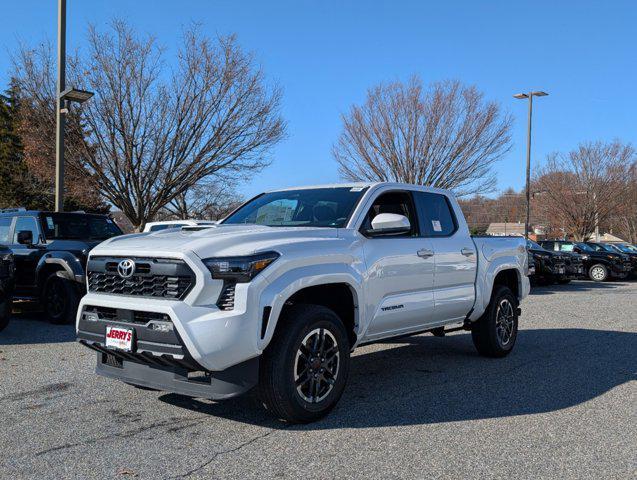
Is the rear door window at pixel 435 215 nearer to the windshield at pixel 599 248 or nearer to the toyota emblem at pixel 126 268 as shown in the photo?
the toyota emblem at pixel 126 268

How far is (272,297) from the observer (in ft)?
13.9

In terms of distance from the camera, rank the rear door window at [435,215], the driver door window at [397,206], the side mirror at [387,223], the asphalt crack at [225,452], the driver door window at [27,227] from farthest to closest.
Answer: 1. the driver door window at [27,227]
2. the rear door window at [435,215]
3. the driver door window at [397,206]
4. the side mirror at [387,223]
5. the asphalt crack at [225,452]

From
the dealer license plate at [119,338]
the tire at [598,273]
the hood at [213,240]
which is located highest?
the hood at [213,240]

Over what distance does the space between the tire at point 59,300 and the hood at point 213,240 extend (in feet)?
16.1

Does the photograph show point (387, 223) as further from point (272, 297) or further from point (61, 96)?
point (61, 96)

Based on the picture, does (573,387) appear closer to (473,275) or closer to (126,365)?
(473,275)

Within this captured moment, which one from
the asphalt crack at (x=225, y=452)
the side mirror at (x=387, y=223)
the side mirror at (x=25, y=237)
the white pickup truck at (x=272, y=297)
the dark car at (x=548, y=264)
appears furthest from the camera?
the dark car at (x=548, y=264)

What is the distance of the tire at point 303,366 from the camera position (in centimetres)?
434

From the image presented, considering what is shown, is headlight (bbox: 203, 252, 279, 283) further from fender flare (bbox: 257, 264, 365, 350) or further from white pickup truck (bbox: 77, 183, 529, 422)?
fender flare (bbox: 257, 264, 365, 350)

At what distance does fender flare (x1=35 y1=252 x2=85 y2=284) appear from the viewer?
30.6 ft

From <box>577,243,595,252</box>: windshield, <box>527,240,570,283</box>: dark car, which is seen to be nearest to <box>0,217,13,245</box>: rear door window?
<box>527,240,570,283</box>: dark car

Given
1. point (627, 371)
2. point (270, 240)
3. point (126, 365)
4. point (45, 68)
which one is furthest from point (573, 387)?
point (45, 68)

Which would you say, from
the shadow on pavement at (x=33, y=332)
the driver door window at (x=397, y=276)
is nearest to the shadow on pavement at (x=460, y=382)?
the driver door window at (x=397, y=276)

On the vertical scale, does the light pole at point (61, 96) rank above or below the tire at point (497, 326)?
above
